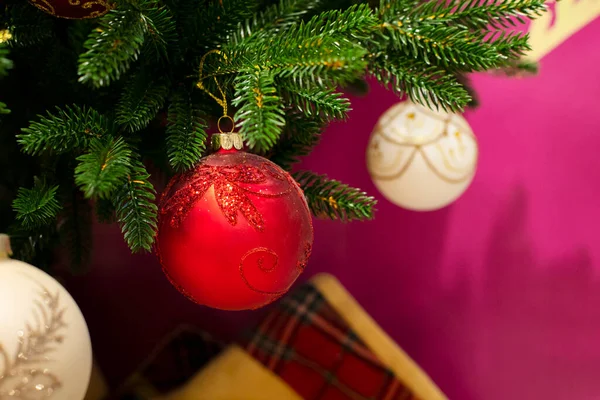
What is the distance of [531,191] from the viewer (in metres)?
0.92

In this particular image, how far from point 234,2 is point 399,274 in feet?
2.51

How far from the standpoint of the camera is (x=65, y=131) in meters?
0.39

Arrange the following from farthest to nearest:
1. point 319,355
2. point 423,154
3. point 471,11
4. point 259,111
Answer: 1. point 319,355
2. point 423,154
3. point 471,11
4. point 259,111

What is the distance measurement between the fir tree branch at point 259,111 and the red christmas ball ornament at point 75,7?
0.46ft

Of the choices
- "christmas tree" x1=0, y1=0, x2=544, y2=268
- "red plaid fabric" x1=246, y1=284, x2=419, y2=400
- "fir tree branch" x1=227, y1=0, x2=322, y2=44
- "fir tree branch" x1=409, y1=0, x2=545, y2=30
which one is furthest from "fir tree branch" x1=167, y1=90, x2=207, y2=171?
"red plaid fabric" x1=246, y1=284, x2=419, y2=400

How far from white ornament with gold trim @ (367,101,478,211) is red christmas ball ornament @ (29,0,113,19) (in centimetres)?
42

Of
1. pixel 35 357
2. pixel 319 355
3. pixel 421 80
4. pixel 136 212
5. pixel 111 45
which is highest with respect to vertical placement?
pixel 421 80

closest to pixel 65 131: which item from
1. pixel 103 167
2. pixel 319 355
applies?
pixel 103 167

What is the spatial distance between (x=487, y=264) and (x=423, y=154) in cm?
43

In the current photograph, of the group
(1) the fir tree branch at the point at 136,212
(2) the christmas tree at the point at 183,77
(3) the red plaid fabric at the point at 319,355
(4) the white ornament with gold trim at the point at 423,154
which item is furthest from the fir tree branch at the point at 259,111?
(3) the red plaid fabric at the point at 319,355

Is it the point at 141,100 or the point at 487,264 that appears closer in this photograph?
the point at 141,100

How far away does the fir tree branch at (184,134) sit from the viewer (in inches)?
15.9

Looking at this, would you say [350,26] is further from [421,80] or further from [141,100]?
[141,100]

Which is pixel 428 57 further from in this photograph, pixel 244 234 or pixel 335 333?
pixel 335 333
